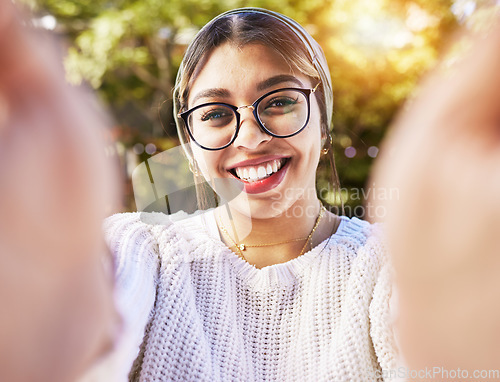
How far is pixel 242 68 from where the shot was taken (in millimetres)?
573

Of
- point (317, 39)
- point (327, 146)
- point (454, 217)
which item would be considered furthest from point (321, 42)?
point (454, 217)

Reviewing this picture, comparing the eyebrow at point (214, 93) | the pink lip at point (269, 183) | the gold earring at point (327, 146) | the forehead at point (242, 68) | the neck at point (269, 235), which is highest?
the forehead at point (242, 68)

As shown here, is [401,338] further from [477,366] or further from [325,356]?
[325,356]

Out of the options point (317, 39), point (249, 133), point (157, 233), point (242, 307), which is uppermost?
point (317, 39)

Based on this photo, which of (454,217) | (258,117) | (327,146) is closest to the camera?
(454,217)

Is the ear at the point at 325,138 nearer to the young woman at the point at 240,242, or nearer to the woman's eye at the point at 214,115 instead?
the young woman at the point at 240,242

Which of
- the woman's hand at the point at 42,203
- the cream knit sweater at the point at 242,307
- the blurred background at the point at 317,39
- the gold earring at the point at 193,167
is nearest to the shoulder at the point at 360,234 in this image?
the cream knit sweater at the point at 242,307

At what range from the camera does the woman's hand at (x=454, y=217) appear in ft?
0.93

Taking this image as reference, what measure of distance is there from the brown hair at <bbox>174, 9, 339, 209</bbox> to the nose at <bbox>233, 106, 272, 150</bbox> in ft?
0.28

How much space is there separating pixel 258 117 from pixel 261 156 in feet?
0.17

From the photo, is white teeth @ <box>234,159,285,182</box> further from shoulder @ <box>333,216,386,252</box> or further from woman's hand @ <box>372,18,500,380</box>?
woman's hand @ <box>372,18,500,380</box>

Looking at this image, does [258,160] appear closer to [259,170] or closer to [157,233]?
[259,170]

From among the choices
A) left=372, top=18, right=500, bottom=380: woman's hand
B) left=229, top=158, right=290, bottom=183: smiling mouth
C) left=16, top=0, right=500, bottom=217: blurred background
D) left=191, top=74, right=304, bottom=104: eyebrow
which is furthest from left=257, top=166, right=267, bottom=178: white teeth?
left=16, top=0, right=500, bottom=217: blurred background

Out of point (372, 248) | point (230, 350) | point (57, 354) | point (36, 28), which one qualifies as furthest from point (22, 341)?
point (372, 248)
